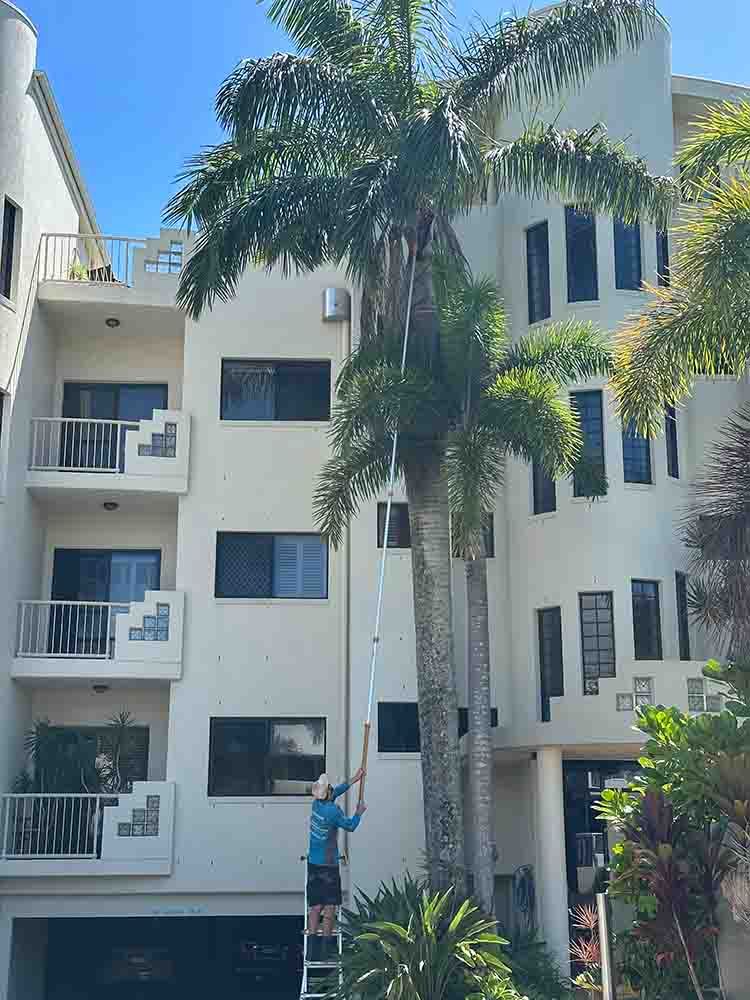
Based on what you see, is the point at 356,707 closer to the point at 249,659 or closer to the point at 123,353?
the point at 249,659

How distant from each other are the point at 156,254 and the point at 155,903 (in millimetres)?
11460

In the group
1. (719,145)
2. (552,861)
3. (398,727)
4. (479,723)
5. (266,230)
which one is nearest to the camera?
(719,145)

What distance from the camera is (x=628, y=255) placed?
75.6 ft

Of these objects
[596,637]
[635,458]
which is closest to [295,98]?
[635,458]

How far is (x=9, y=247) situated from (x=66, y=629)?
6.68 metres

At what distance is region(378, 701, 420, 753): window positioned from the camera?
70.4 feet

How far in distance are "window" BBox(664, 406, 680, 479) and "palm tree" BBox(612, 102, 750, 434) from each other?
7.10 m

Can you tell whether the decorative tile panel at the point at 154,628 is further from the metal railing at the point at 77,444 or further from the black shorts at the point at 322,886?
the black shorts at the point at 322,886

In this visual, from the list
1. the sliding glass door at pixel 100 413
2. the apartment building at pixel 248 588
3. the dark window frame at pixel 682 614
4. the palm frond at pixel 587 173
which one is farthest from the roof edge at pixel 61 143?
the dark window frame at pixel 682 614

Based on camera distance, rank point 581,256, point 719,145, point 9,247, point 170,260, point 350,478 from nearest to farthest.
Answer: point 719,145 < point 350,478 < point 9,247 < point 581,256 < point 170,260

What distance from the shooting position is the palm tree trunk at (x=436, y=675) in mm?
17219

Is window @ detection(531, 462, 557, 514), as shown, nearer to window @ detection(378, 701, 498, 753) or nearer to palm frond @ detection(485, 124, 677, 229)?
window @ detection(378, 701, 498, 753)

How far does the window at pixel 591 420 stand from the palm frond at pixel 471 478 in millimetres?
3992

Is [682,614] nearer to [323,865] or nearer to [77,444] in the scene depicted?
[323,865]
